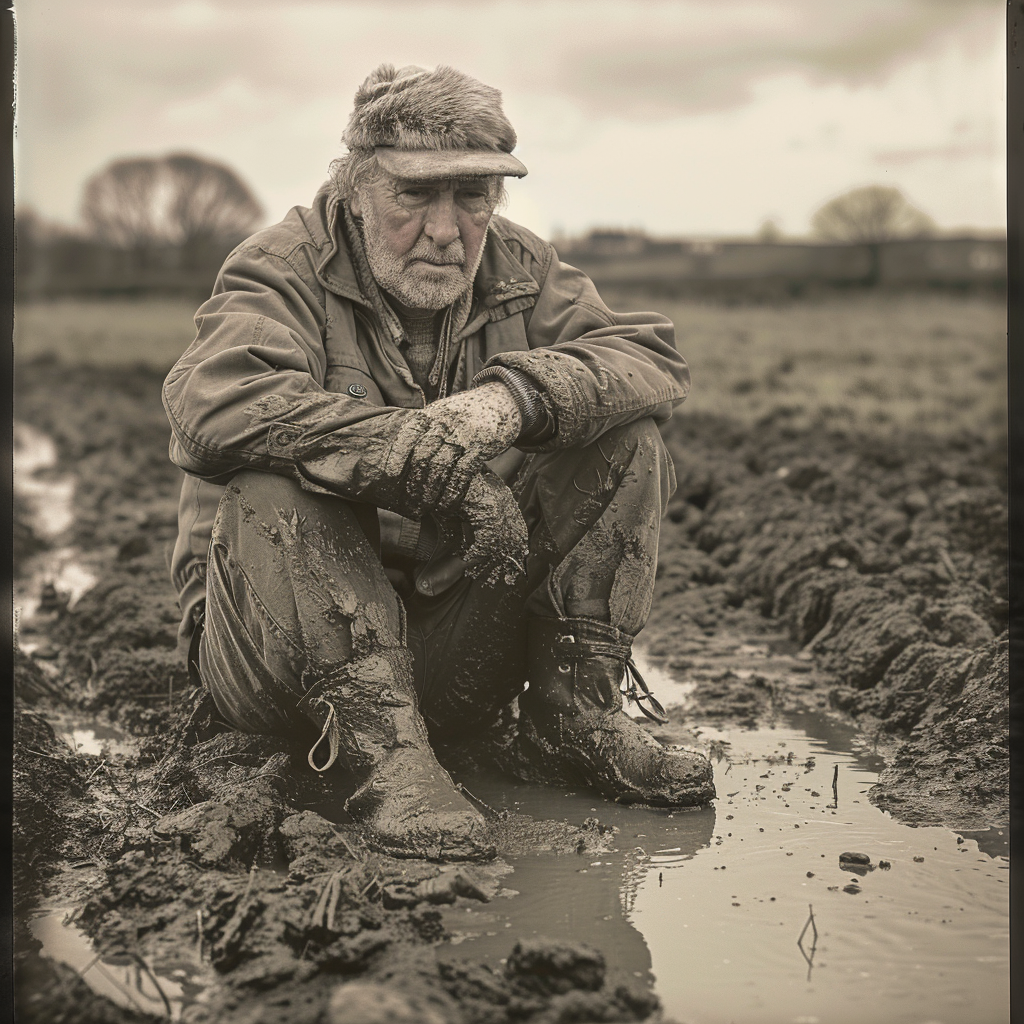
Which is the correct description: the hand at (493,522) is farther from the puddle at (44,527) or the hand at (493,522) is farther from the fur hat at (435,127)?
the puddle at (44,527)

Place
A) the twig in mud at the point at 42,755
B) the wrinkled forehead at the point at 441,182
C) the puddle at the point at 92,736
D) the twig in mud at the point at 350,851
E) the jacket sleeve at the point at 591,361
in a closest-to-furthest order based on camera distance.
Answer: the twig in mud at the point at 350,851 → the jacket sleeve at the point at 591,361 → the wrinkled forehead at the point at 441,182 → the twig in mud at the point at 42,755 → the puddle at the point at 92,736

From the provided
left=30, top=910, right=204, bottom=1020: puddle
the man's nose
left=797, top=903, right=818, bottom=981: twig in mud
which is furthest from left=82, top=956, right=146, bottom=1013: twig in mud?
the man's nose

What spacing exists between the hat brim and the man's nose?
0.09 meters

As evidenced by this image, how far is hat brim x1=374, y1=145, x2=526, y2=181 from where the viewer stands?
9.43 ft

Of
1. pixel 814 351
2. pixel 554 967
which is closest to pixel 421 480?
pixel 554 967

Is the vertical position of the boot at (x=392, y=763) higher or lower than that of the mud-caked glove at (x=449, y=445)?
lower

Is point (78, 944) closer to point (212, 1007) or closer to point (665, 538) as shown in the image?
point (212, 1007)

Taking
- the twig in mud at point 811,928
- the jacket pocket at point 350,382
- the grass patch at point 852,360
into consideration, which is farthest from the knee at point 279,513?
the grass patch at point 852,360

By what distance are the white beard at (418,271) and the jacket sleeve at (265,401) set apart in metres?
0.22

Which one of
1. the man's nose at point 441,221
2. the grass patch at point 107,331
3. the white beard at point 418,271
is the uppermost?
the grass patch at point 107,331

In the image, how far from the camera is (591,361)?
9.61 feet

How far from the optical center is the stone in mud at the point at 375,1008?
71.2 inches

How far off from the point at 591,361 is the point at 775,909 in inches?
49.9

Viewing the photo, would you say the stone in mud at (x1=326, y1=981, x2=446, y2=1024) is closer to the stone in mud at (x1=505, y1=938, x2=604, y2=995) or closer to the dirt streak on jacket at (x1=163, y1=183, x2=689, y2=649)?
the stone in mud at (x1=505, y1=938, x2=604, y2=995)
